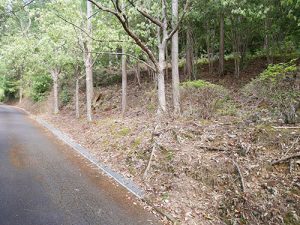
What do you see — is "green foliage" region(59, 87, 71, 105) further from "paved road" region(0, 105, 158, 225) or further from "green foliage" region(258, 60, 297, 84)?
"green foliage" region(258, 60, 297, 84)

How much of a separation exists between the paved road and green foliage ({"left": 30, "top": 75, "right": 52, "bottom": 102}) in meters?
17.5

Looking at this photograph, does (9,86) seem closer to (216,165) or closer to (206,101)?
(206,101)

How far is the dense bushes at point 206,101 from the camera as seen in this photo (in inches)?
334

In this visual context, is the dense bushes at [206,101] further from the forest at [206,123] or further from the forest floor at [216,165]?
the forest floor at [216,165]

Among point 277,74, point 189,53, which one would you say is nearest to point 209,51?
point 189,53

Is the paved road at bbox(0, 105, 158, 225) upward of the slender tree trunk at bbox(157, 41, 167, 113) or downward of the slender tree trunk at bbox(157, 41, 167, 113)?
downward

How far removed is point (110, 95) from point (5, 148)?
32.4ft

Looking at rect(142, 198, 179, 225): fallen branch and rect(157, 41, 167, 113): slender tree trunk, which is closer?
rect(142, 198, 179, 225): fallen branch

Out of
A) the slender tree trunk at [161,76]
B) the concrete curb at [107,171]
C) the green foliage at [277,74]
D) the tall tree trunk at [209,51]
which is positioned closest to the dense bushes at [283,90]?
the green foliage at [277,74]

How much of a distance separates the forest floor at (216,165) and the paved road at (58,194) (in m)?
0.64

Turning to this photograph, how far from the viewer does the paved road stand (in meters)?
4.71

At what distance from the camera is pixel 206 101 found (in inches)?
335

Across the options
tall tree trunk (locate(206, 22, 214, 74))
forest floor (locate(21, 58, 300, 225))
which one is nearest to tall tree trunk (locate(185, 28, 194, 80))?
tall tree trunk (locate(206, 22, 214, 74))

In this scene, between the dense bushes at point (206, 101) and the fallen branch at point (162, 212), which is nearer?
the fallen branch at point (162, 212)
